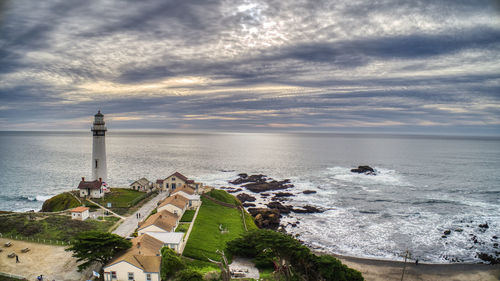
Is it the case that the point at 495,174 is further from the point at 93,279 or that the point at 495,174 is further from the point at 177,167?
the point at 93,279

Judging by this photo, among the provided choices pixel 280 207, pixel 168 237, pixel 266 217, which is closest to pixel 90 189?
pixel 168 237

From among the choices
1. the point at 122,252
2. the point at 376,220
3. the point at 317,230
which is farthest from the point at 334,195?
the point at 122,252

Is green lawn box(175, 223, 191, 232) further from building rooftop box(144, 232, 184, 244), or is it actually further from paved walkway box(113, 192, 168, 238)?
paved walkway box(113, 192, 168, 238)

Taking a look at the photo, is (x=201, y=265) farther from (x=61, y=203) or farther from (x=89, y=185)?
(x=61, y=203)

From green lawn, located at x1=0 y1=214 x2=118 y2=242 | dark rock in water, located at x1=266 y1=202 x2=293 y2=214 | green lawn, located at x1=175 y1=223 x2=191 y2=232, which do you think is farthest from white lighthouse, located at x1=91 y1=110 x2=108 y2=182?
dark rock in water, located at x1=266 y1=202 x2=293 y2=214

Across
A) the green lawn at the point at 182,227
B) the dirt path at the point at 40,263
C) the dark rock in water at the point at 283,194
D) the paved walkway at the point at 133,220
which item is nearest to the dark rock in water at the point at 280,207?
the dark rock in water at the point at 283,194

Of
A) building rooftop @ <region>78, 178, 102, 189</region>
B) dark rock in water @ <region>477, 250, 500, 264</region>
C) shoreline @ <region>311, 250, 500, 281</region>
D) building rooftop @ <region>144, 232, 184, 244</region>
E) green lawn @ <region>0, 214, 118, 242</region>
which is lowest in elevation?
shoreline @ <region>311, 250, 500, 281</region>

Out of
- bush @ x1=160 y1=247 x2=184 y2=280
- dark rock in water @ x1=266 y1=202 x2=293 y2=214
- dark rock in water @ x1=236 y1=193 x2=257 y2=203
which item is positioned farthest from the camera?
dark rock in water @ x1=236 y1=193 x2=257 y2=203
